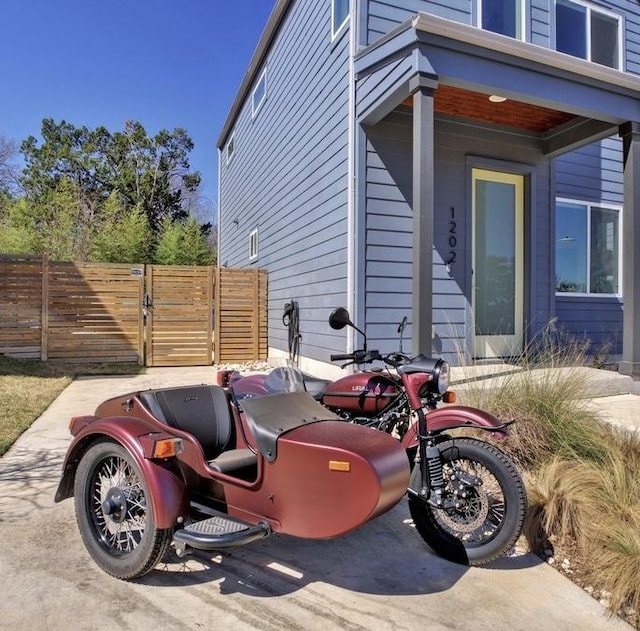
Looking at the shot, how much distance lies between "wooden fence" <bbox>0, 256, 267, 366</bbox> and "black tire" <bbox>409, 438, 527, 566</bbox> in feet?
22.2

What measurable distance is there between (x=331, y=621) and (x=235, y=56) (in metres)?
17.8

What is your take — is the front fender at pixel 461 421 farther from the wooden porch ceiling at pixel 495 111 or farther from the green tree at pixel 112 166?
the green tree at pixel 112 166

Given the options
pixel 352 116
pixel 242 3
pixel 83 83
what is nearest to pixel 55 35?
pixel 242 3

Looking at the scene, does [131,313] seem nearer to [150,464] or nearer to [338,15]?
[338,15]

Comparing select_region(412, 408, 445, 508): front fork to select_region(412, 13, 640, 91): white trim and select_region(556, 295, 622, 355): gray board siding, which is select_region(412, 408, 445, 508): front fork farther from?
select_region(556, 295, 622, 355): gray board siding

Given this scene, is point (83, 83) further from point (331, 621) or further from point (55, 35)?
point (331, 621)

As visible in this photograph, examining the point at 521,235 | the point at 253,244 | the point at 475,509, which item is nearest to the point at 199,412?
the point at 475,509

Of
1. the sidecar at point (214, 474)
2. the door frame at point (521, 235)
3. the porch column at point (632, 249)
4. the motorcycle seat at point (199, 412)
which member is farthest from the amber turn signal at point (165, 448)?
the porch column at point (632, 249)

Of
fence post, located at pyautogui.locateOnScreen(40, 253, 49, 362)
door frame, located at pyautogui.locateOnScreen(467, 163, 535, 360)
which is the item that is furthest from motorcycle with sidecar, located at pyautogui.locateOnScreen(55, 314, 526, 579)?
fence post, located at pyautogui.locateOnScreen(40, 253, 49, 362)

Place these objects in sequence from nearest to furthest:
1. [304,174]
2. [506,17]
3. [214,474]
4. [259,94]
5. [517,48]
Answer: [214,474]
[517,48]
[506,17]
[304,174]
[259,94]

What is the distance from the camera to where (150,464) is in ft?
6.73

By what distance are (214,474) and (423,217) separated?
3258mm

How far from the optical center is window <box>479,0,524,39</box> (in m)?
6.42

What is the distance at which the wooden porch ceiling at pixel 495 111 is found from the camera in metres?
5.63
